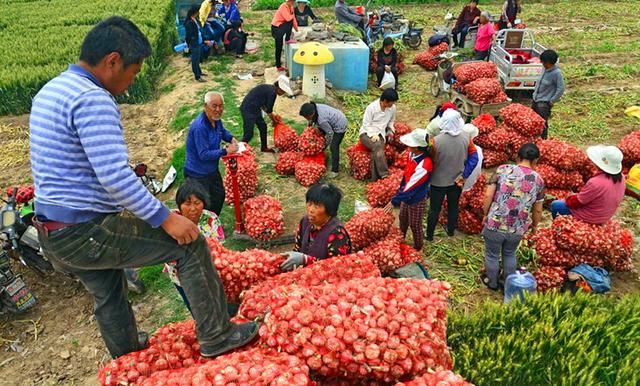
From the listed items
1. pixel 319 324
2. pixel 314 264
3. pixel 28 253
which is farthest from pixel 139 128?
pixel 319 324

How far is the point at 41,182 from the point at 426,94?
10.6 m

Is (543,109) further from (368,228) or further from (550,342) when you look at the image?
(550,342)

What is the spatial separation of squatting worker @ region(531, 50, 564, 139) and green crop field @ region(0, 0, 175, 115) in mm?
9070

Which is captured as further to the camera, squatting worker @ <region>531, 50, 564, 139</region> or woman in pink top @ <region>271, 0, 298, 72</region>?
woman in pink top @ <region>271, 0, 298, 72</region>

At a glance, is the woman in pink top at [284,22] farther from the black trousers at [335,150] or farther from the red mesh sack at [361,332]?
the red mesh sack at [361,332]

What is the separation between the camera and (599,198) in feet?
18.0

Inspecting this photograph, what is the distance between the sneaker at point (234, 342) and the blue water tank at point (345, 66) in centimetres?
908

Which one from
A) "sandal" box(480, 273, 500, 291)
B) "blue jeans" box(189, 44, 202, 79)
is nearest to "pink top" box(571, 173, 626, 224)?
"sandal" box(480, 273, 500, 291)

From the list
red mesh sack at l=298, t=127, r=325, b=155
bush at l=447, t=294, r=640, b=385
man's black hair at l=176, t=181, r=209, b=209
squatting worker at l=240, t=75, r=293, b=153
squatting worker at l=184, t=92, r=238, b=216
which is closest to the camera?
bush at l=447, t=294, r=640, b=385

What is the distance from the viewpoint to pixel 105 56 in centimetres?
262

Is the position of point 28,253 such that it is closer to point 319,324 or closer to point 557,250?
point 319,324

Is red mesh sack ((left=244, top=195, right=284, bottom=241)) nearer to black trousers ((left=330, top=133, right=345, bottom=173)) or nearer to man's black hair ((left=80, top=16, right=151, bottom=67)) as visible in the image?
black trousers ((left=330, top=133, right=345, bottom=173))

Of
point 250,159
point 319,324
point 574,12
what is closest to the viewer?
point 319,324

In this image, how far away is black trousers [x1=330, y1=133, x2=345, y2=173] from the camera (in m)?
8.12
